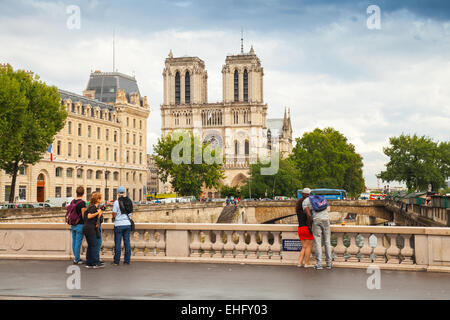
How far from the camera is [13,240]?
14742 mm

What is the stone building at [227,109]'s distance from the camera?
438ft

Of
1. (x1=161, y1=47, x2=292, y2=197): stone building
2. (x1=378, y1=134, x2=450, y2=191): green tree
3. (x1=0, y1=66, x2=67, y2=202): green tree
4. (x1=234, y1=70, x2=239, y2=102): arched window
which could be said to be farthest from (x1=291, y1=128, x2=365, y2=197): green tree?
(x1=0, y1=66, x2=67, y2=202): green tree

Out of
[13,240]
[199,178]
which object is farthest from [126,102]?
[13,240]

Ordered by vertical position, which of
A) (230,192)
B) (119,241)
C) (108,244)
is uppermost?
(230,192)

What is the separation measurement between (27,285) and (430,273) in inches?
311

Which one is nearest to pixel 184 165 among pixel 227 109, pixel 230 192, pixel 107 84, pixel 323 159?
pixel 107 84

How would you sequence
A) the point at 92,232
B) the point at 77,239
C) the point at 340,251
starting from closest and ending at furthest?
the point at 92,232, the point at 340,251, the point at 77,239

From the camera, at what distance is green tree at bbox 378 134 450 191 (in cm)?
8050

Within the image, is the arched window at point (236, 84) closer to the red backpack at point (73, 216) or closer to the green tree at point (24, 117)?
the green tree at point (24, 117)

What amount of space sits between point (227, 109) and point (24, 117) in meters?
92.2

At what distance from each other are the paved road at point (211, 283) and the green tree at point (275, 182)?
281ft

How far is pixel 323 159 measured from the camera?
326 ft

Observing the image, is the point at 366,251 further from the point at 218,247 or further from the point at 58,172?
the point at 58,172
